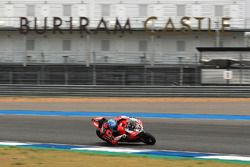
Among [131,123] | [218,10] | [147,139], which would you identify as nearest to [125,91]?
[218,10]

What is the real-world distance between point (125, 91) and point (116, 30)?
1447cm

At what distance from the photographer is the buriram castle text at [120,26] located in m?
43.1

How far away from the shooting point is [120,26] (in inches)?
1713

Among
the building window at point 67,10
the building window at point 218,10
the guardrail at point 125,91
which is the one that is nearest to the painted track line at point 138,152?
the guardrail at point 125,91

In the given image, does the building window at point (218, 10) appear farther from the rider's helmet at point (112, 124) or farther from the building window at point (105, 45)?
the rider's helmet at point (112, 124)

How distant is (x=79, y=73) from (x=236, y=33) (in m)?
16.5

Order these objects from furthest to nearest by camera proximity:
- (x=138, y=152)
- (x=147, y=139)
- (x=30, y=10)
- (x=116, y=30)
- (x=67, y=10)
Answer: (x=30, y=10) < (x=67, y=10) < (x=116, y=30) < (x=147, y=139) < (x=138, y=152)

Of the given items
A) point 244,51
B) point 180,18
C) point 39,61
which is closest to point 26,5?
point 39,61

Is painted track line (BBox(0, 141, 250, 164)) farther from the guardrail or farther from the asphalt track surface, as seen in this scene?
the guardrail

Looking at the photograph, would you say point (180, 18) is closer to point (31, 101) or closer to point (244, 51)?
point (244, 51)

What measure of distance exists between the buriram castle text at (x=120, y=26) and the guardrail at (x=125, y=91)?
1357 cm

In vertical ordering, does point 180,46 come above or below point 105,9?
below

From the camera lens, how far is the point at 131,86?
3008 centimetres

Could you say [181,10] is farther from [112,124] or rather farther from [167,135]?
[112,124]
